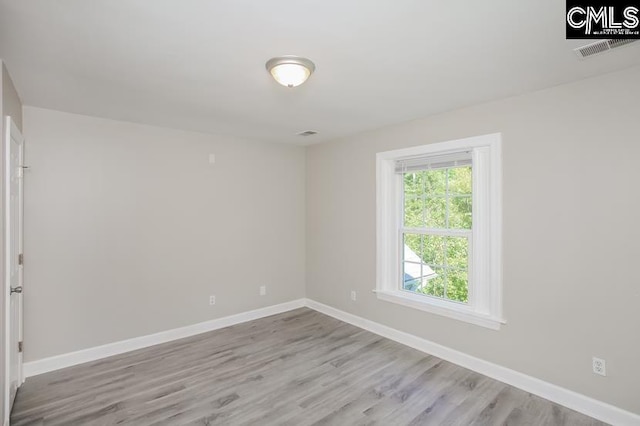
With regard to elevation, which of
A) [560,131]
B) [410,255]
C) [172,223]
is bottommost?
[410,255]

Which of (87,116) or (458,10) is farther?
(87,116)

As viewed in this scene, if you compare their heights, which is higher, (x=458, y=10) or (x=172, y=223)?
(x=458, y=10)

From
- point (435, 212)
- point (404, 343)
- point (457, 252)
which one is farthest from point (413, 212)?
point (404, 343)

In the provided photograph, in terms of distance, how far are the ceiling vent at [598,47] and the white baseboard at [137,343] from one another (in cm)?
428

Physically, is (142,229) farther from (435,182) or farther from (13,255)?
(435,182)

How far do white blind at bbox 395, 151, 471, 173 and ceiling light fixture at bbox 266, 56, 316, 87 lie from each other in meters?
1.85

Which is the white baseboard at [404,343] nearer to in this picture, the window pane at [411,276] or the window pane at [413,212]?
the window pane at [411,276]

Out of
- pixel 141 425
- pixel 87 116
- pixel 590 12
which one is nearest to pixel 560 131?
pixel 590 12

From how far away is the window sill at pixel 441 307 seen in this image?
2.94m

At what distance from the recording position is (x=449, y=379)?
9.49 ft

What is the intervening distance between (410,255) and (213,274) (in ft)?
8.19

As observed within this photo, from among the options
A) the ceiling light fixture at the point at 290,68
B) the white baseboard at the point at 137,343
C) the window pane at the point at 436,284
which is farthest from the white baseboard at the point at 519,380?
the ceiling light fixture at the point at 290,68

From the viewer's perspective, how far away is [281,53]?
199cm

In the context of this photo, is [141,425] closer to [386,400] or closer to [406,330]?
[386,400]
